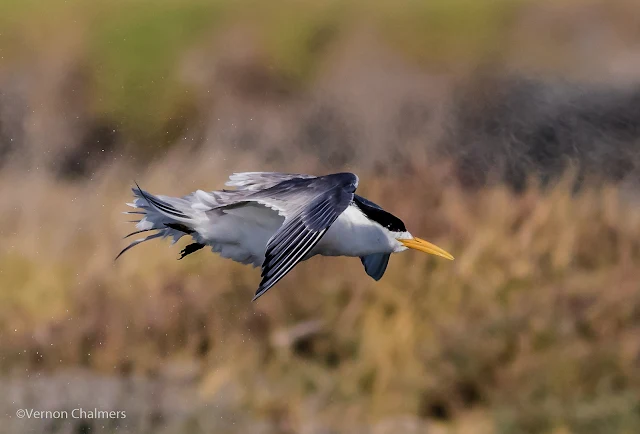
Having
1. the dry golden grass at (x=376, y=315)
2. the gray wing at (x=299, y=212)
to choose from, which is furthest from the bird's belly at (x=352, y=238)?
the dry golden grass at (x=376, y=315)

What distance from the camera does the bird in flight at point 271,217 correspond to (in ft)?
16.9

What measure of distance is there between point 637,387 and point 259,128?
13.4ft

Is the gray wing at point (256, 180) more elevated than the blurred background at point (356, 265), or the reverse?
the blurred background at point (356, 265)

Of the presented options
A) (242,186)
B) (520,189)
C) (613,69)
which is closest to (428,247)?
(242,186)

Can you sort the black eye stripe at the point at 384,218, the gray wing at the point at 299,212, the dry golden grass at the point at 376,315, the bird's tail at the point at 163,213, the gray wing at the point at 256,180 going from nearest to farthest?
→ the gray wing at the point at 299,212, the bird's tail at the point at 163,213, the black eye stripe at the point at 384,218, the gray wing at the point at 256,180, the dry golden grass at the point at 376,315

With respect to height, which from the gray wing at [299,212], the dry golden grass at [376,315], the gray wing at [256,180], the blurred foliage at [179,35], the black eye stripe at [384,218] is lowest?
the gray wing at [299,212]

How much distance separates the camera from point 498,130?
11.0 metres

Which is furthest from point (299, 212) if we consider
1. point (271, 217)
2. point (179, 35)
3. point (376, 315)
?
point (179, 35)

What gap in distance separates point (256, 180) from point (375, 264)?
0.68m

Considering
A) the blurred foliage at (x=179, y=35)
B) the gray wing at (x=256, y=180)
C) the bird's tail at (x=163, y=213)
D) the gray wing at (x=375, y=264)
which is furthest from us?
the blurred foliage at (x=179, y=35)

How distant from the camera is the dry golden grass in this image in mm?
8750

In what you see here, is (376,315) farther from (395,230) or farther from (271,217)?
(271,217)

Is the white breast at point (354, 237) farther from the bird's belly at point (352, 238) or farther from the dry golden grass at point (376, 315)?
the dry golden grass at point (376, 315)

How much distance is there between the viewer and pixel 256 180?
18.9 feet
